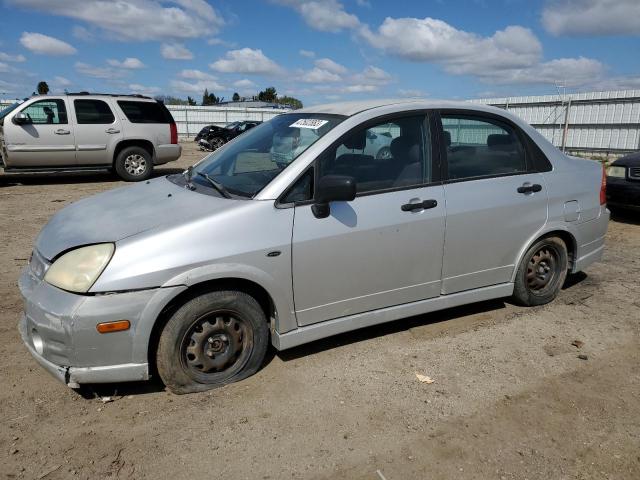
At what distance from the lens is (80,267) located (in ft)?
9.85

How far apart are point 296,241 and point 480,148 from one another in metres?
1.89

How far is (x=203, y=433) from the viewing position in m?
2.95

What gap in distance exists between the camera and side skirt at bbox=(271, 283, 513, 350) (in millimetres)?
3529

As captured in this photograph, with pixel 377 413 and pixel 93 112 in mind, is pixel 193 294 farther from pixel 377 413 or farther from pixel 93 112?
pixel 93 112

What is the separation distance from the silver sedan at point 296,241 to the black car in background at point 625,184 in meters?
4.26

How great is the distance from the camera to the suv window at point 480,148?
4.07 meters

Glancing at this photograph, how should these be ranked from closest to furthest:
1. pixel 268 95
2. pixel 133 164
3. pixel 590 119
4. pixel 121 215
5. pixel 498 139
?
pixel 121 215 < pixel 498 139 < pixel 133 164 < pixel 590 119 < pixel 268 95

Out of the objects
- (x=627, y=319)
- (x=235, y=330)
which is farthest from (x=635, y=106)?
(x=235, y=330)

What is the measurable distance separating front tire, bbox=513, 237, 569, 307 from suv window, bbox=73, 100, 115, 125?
1075 centimetres

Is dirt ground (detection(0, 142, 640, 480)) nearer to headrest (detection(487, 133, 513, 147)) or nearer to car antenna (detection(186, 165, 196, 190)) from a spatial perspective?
car antenna (detection(186, 165, 196, 190))

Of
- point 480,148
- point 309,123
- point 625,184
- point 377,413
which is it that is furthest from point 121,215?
point 625,184

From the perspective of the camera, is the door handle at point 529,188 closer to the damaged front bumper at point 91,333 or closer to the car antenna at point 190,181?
the car antenna at point 190,181

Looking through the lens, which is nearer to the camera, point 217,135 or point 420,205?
point 420,205

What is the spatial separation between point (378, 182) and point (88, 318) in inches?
81.8
